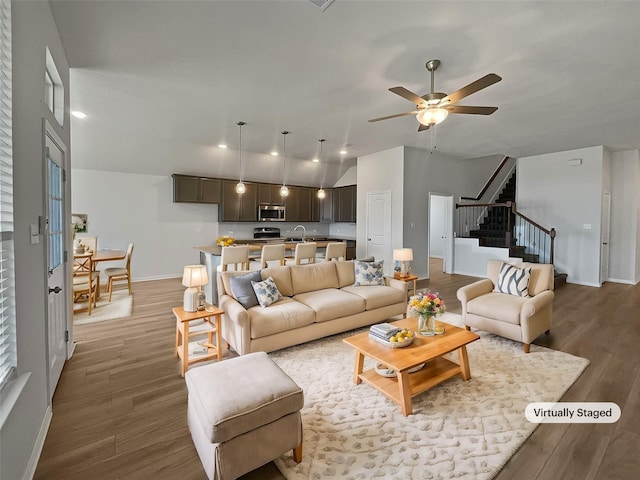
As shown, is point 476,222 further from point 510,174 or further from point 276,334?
point 276,334

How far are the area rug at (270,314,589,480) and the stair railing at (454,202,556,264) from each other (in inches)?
177

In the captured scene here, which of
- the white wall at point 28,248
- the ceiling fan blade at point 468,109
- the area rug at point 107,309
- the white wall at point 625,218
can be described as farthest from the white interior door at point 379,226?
the white wall at point 28,248

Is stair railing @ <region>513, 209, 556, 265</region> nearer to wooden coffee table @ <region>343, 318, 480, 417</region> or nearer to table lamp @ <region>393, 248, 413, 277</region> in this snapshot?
table lamp @ <region>393, 248, 413, 277</region>

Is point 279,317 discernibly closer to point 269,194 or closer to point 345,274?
point 345,274

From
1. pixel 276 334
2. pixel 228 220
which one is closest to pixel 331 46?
pixel 276 334

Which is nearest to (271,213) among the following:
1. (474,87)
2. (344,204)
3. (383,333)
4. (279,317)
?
(344,204)

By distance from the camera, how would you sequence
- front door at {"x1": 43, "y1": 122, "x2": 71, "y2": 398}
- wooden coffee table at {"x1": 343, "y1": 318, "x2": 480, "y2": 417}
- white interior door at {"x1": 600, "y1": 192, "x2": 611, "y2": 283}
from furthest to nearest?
white interior door at {"x1": 600, "y1": 192, "x2": 611, "y2": 283} < front door at {"x1": 43, "y1": 122, "x2": 71, "y2": 398} < wooden coffee table at {"x1": 343, "y1": 318, "x2": 480, "y2": 417}

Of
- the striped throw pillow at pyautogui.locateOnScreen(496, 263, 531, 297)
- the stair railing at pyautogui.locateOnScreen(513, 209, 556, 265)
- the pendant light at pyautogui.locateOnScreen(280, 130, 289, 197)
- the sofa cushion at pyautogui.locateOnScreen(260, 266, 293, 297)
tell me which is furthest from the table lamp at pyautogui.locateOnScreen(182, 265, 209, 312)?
the stair railing at pyautogui.locateOnScreen(513, 209, 556, 265)

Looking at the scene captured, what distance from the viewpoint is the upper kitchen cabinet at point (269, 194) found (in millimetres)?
7973

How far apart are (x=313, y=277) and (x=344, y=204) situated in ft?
15.8

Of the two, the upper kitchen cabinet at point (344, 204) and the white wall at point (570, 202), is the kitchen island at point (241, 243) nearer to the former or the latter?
the upper kitchen cabinet at point (344, 204)

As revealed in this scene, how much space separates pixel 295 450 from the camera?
1811 mm

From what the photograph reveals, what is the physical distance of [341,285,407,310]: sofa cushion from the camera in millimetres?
3801

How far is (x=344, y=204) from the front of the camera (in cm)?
854
